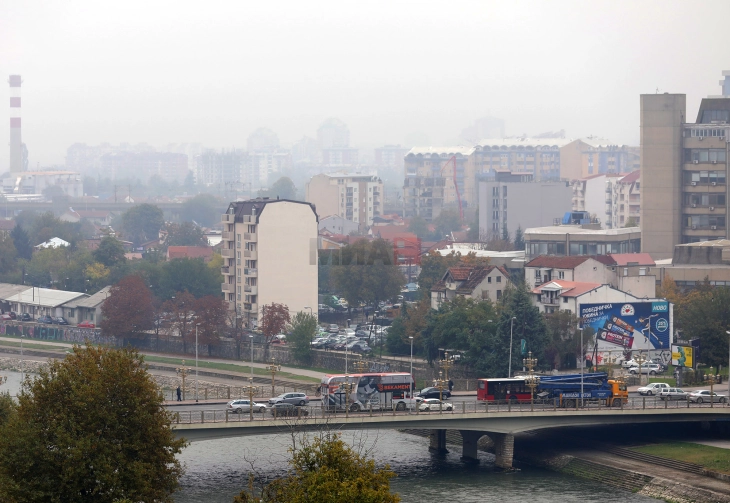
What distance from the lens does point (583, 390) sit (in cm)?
3334

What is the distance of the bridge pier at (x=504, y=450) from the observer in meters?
31.7

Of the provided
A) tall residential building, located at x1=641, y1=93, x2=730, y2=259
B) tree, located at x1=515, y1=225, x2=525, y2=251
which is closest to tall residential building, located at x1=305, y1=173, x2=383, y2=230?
tree, located at x1=515, y1=225, x2=525, y2=251

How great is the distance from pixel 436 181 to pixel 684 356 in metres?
90.1

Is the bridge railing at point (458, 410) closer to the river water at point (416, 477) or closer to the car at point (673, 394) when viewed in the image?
the car at point (673, 394)

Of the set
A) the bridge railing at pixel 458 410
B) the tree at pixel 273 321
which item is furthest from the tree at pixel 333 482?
the tree at pixel 273 321

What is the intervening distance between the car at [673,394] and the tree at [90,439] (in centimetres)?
1500

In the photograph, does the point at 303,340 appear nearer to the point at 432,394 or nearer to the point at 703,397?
the point at 432,394

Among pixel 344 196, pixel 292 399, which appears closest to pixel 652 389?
pixel 292 399

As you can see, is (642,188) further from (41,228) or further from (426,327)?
(41,228)

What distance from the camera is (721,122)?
211 ft

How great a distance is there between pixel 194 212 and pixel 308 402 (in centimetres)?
10534

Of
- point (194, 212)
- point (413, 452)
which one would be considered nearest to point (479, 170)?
point (194, 212)

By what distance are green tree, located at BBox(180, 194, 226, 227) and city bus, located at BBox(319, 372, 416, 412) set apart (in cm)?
10282

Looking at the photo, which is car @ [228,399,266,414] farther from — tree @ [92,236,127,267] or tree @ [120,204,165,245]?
tree @ [120,204,165,245]
